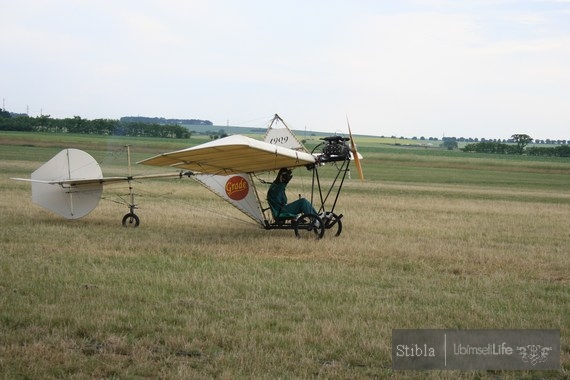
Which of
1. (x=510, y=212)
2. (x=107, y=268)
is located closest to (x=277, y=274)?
(x=107, y=268)

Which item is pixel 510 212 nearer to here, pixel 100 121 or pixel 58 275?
pixel 58 275

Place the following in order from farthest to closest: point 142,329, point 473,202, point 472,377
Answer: point 473,202 → point 142,329 → point 472,377

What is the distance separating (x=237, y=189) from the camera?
15.8 m

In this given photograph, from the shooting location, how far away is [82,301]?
26.9ft

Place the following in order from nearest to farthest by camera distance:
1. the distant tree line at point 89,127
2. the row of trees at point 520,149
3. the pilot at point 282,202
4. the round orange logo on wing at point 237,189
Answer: the pilot at point 282,202 < the round orange logo on wing at point 237,189 < the distant tree line at point 89,127 < the row of trees at point 520,149

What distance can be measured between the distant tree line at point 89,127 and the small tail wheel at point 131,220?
2895mm

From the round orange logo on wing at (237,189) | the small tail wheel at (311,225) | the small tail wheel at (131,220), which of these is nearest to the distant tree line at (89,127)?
the small tail wheel at (131,220)

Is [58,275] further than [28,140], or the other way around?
[28,140]

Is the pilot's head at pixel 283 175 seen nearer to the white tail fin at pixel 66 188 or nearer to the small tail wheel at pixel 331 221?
the small tail wheel at pixel 331 221

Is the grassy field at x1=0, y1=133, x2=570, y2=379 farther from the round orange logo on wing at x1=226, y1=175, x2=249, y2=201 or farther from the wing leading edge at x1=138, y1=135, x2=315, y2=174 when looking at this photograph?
the wing leading edge at x1=138, y1=135, x2=315, y2=174

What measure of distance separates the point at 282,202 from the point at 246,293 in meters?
6.47

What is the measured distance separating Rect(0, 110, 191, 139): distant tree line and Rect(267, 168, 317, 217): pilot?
16.3 feet

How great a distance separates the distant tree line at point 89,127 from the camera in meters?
20.0

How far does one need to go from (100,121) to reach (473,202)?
18049 mm
